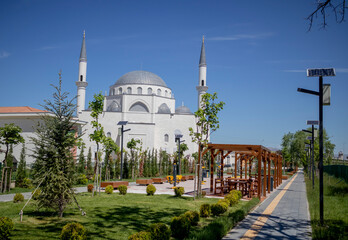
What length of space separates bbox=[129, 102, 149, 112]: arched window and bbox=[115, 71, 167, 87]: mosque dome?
5.37m

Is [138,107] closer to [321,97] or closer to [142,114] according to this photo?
[142,114]

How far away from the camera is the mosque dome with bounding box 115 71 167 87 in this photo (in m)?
59.3

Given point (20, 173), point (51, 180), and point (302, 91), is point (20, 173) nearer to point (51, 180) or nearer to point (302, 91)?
point (51, 180)

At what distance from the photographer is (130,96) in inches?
2158

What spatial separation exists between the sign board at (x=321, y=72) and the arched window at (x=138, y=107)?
4710 centimetres

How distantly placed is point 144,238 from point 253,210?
6.73 meters

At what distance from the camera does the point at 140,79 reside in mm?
59781

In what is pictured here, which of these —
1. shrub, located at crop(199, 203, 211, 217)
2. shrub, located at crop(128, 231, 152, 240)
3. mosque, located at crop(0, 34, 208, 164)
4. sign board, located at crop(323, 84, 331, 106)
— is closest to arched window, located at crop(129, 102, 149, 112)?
mosque, located at crop(0, 34, 208, 164)

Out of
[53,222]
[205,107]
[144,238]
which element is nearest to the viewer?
[144,238]

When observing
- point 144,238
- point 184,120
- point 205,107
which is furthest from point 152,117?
point 144,238

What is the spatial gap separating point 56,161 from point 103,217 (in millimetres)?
2242

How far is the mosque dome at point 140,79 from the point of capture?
59281mm

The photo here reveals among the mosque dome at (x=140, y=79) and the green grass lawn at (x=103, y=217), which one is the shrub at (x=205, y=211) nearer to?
the green grass lawn at (x=103, y=217)

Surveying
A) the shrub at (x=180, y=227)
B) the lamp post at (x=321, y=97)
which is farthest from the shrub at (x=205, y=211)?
the lamp post at (x=321, y=97)
